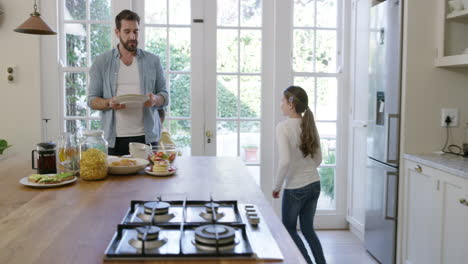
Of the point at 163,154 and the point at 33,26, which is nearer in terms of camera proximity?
the point at 163,154

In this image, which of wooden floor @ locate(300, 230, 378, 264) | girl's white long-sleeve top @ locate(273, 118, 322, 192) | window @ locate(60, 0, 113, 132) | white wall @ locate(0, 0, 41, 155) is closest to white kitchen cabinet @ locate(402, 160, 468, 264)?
wooden floor @ locate(300, 230, 378, 264)

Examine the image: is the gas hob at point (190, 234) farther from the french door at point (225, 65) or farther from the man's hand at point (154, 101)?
the french door at point (225, 65)

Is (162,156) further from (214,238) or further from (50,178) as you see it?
(214,238)

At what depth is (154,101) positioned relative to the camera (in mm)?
2598

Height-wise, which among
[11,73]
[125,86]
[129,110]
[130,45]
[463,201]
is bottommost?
[463,201]

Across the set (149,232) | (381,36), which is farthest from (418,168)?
(149,232)

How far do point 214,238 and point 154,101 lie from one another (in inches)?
67.1

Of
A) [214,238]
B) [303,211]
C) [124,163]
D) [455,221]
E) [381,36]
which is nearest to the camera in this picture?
[214,238]

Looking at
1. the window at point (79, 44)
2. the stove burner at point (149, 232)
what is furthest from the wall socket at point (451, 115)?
the window at point (79, 44)

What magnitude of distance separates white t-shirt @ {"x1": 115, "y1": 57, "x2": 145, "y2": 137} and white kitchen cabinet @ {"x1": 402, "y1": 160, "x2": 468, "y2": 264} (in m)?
1.76

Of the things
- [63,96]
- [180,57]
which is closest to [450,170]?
[180,57]

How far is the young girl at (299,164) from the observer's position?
2.73 m

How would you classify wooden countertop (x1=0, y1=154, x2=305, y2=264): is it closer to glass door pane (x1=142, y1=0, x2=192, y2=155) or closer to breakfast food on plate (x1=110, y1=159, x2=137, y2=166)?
breakfast food on plate (x1=110, y1=159, x2=137, y2=166)

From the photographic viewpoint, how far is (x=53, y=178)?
5.69 ft
